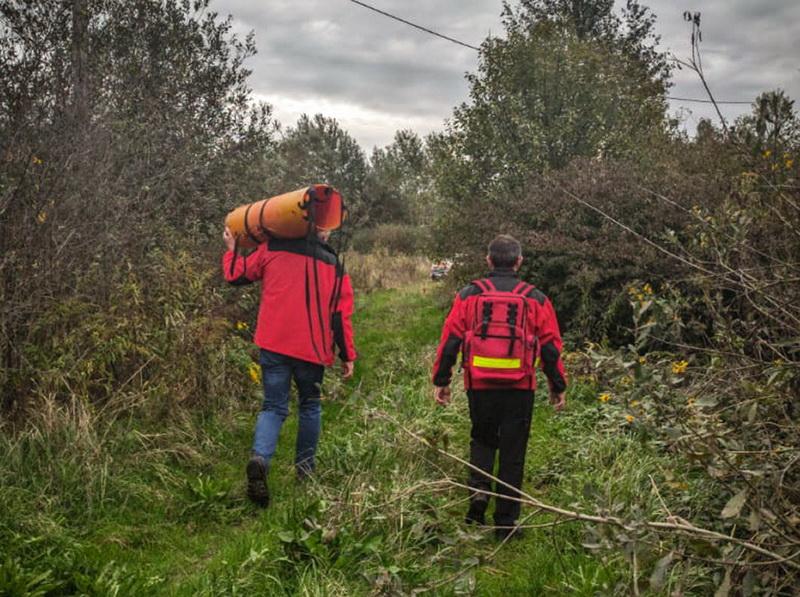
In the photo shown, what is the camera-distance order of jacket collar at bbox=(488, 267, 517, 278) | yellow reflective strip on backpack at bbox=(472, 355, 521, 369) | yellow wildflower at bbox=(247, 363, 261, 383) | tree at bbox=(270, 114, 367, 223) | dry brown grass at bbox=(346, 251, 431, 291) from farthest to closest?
tree at bbox=(270, 114, 367, 223)
dry brown grass at bbox=(346, 251, 431, 291)
yellow wildflower at bbox=(247, 363, 261, 383)
jacket collar at bbox=(488, 267, 517, 278)
yellow reflective strip on backpack at bbox=(472, 355, 521, 369)

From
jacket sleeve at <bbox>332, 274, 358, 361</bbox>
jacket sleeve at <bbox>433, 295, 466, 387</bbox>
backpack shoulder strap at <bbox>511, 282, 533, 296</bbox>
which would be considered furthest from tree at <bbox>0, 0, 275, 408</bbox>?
backpack shoulder strap at <bbox>511, 282, 533, 296</bbox>

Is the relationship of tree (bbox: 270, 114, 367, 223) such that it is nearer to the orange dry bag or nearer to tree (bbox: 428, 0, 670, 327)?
tree (bbox: 428, 0, 670, 327)

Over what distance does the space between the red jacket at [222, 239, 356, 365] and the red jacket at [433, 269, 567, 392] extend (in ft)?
2.83

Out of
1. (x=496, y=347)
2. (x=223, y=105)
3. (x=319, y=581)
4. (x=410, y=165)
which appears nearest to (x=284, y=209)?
(x=496, y=347)

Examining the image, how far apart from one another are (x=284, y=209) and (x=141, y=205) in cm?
209

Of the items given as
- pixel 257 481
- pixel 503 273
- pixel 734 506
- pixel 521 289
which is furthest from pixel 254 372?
pixel 734 506

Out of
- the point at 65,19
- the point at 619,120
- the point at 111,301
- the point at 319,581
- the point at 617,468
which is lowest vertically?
the point at 319,581

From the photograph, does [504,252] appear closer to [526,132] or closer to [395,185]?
[526,132]

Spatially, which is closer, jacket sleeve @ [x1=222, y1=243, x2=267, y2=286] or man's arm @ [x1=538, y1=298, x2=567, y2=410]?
man's arm @ [x1=538, y1=298, x2=567, y2=410]

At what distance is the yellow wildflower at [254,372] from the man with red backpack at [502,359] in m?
2.71

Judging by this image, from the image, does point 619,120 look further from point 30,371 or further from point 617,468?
point 30,371

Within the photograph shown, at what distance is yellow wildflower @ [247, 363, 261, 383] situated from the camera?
6.51m

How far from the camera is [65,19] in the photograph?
5566 millimetres

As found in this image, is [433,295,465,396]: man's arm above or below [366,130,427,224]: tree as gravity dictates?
below
